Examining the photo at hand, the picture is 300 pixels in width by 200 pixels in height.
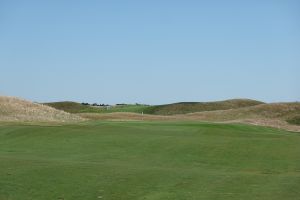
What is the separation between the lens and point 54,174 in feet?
55.9

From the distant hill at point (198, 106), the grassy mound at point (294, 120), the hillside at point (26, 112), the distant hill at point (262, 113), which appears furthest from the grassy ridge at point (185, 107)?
the hillside at point (26, 112)

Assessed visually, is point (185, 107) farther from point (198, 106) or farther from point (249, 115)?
point (249, 115)

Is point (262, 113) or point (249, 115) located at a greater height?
point (262, 113)

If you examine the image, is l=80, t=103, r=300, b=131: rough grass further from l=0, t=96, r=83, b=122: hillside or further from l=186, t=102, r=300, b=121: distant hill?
l=0, t=96, r=83, b=122: hillside

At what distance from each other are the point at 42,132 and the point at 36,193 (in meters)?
18.0

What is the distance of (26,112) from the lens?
6222cm

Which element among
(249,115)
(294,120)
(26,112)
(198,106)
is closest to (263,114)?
(249,115)

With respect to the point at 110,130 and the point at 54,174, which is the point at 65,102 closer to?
the point at 110,130

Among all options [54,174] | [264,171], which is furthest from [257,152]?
[54,174]

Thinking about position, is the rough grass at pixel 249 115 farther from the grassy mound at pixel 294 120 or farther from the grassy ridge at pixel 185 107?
the grassy ridge at pixel 185 107

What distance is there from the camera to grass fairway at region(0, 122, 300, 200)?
14789 mm

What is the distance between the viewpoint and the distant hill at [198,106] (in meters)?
98.0

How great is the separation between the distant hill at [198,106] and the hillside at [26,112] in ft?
106

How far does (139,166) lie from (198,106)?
265ft
